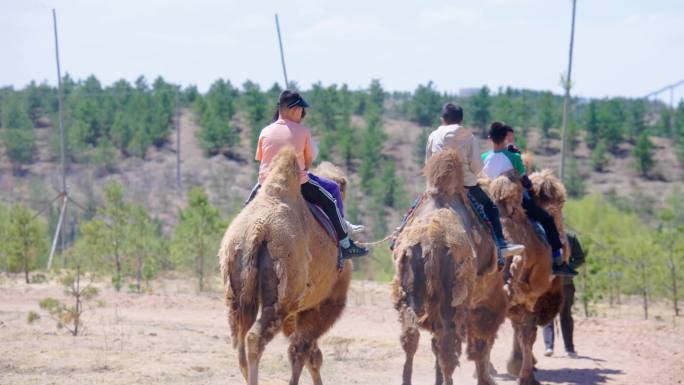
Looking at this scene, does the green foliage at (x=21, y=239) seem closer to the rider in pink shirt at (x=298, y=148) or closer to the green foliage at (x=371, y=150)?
the rider in pink shirt at (x=298, y=148)

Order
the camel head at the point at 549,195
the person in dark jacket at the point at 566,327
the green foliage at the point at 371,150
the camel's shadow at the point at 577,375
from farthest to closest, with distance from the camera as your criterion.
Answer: the green foliage at the point at 371,150, the person in dark jacket at the point at 566,327, the camel's shadow at the point at 577,375, the camel head at the point at 549,195

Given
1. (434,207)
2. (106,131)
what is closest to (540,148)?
(106,131)

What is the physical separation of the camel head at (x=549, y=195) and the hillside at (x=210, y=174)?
99.5ft

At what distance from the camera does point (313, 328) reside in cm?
862

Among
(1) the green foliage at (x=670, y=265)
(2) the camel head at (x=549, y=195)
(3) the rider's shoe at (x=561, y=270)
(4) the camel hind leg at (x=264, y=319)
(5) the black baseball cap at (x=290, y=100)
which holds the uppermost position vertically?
(5) the black baseball cap at (x=290, y=100)

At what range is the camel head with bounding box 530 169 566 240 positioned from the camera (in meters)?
10.6

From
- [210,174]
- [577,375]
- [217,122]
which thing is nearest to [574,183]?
[210,174]

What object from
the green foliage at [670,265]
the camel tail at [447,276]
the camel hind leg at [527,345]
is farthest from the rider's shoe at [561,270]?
the green foliage at [670,265]

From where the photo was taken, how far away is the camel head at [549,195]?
10555mm

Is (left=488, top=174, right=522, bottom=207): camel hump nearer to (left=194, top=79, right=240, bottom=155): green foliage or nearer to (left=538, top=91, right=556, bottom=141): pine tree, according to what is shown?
(left=194, top=79, right=240, bottom=155): green foliage

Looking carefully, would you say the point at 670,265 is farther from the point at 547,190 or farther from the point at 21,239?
the point at 21,239

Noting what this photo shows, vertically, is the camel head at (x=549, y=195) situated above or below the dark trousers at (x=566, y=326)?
above

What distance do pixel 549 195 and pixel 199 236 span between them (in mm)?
11469

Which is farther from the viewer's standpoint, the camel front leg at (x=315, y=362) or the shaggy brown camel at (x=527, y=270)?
the shaggy brown camel at (x=527, y=270)
